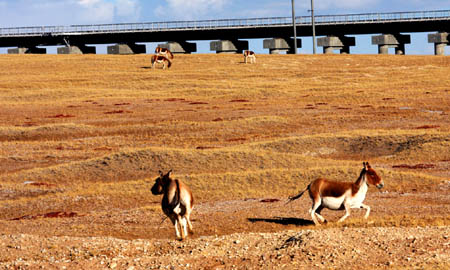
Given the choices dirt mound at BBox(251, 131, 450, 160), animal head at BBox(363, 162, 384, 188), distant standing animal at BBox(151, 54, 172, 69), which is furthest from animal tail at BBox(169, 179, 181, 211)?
distant standing animal at BBox(151, 54, 172, 69)

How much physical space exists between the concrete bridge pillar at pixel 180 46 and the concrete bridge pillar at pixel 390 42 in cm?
2834

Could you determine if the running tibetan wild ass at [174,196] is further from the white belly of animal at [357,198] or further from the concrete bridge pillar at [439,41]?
the concrete bridge pillar at [439,41]

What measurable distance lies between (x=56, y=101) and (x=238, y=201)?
126 ft

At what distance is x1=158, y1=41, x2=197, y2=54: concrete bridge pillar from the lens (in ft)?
355

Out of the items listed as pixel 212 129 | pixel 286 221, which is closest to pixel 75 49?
pixel 212 129

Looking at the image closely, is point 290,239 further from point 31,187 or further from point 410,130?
point 410,130

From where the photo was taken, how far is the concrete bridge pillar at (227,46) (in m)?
107

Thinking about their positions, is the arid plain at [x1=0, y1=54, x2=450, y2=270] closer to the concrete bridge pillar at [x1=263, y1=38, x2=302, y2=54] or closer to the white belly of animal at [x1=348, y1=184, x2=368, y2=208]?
the white belly of animal at [x1=348, y1=184, x2=368, y2=208]

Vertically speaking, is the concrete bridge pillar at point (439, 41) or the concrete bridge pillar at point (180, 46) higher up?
the concrete bridge pillar at point (180, 46)

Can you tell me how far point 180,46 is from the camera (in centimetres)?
11012

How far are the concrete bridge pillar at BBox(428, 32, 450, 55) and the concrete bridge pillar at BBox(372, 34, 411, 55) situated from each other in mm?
5361

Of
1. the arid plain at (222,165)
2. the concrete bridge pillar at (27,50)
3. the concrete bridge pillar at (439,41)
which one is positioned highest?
the concrete bridge pillar at (27,50)

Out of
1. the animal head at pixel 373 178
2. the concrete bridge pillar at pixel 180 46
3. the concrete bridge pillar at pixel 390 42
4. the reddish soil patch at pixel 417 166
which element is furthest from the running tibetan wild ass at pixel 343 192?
the concrete bridge pillar at pixel 180 46

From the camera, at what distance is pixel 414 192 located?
1032 inches
